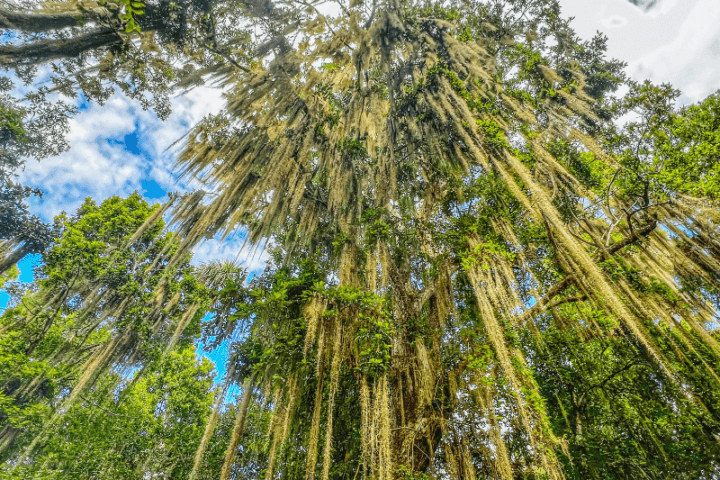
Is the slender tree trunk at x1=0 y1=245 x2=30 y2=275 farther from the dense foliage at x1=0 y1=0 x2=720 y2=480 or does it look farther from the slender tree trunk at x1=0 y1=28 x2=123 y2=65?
the slender tree trunk at x1=0 y1=28 x2=123 y2=65

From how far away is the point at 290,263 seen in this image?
5656 mm

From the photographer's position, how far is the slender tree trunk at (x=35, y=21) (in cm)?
320

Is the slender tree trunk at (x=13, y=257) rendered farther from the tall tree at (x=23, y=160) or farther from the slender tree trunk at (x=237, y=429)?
the slender tree trunk at (x=237, y=429)

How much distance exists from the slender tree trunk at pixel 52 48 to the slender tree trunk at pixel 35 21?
5.3 inches

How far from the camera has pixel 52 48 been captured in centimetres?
348

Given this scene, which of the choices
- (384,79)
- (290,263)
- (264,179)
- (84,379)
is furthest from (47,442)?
(384,79)

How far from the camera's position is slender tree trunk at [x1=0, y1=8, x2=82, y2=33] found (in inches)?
126

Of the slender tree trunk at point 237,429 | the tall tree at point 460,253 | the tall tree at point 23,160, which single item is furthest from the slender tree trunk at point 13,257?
the slender tree trunk at point 237,429

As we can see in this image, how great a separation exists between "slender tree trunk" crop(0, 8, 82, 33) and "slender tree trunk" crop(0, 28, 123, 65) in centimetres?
13

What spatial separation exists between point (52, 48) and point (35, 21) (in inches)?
10.1

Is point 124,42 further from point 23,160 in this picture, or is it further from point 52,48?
point 23,160

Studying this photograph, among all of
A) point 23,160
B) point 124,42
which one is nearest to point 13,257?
point 23,160

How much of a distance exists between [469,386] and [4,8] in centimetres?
709

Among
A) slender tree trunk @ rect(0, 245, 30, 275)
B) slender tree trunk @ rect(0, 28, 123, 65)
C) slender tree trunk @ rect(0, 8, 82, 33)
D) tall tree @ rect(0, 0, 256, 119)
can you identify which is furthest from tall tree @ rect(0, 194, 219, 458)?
slender tree trunk @ rect(0, 8, 82, 33)
